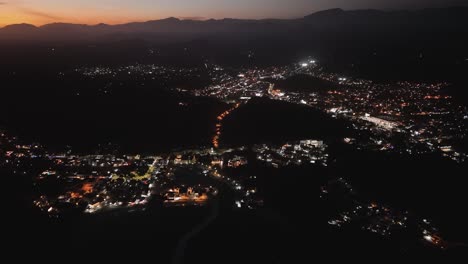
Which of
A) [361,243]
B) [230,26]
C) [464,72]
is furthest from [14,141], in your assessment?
[230,26]

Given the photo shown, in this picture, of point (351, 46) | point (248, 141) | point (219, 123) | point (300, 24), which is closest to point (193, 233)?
point (248, 141)

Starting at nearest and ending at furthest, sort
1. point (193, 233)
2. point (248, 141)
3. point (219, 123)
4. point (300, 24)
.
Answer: point (193, 233), point (248, 141), point (219, 123), point (300, 24)

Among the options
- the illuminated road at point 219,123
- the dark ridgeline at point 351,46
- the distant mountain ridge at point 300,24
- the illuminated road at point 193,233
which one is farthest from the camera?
the distant mountain ridge at point 300,24

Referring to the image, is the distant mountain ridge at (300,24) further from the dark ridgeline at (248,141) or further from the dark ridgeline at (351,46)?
the dark ridgeline at (248,141)

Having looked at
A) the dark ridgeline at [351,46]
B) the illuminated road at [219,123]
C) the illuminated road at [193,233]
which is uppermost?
the dark ridgeline at [351,46]

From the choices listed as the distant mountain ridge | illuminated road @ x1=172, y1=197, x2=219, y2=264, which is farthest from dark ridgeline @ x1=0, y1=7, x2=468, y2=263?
the distant mountain ridge

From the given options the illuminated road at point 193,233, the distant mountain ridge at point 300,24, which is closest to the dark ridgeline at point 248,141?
the illuminated road at point 193,233

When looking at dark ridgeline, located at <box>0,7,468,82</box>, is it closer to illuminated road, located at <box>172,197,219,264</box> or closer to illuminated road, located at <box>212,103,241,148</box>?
illuminated road, located at <box>212,103,241,148</box>

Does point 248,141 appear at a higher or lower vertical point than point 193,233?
higher

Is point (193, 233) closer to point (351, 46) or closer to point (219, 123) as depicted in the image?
point (219, 123)

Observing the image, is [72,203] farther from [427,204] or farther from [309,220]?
[427,204]
